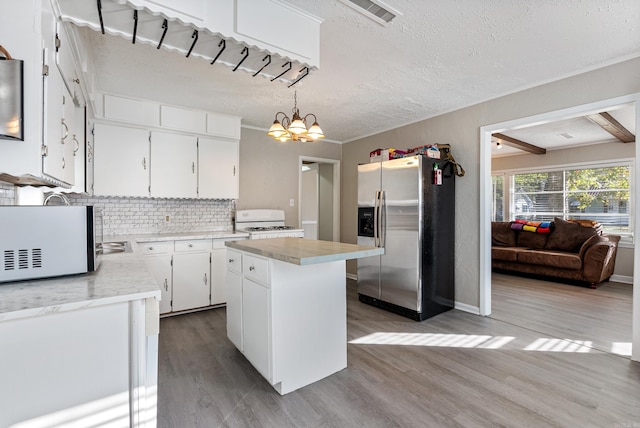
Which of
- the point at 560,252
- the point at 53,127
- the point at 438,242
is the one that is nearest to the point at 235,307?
the point at 53,127

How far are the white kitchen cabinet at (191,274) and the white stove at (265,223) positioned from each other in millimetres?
628

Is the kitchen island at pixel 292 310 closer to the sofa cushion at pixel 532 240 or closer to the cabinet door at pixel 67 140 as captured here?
the cabinet door at pixel 67 140

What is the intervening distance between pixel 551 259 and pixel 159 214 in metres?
5.98

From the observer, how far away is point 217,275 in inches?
149

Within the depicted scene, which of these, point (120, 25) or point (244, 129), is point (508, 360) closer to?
point (120, 25)

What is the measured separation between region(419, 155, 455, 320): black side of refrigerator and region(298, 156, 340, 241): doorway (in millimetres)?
2257

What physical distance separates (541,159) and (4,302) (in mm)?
7807

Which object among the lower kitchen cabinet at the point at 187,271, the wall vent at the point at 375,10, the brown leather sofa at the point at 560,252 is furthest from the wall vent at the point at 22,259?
the brown leather sofa at the point at 560,252

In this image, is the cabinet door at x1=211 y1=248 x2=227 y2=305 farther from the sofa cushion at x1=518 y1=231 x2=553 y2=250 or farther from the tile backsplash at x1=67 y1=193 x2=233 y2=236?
the sofa cushion at x1=518 y1=231 x2=553 y2=250

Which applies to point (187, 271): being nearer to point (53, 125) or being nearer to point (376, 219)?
point (376, 219)

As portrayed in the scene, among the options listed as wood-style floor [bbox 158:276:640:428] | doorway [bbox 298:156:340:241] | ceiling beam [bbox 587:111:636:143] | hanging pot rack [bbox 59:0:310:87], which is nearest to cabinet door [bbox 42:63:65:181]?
hanging pot rack [bbox 59:0:310:87]

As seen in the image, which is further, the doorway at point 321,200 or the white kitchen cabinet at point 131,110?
the doorway at point 321,200

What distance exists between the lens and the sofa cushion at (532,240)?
572 centimetres

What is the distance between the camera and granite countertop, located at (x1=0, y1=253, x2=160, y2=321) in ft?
3.46
